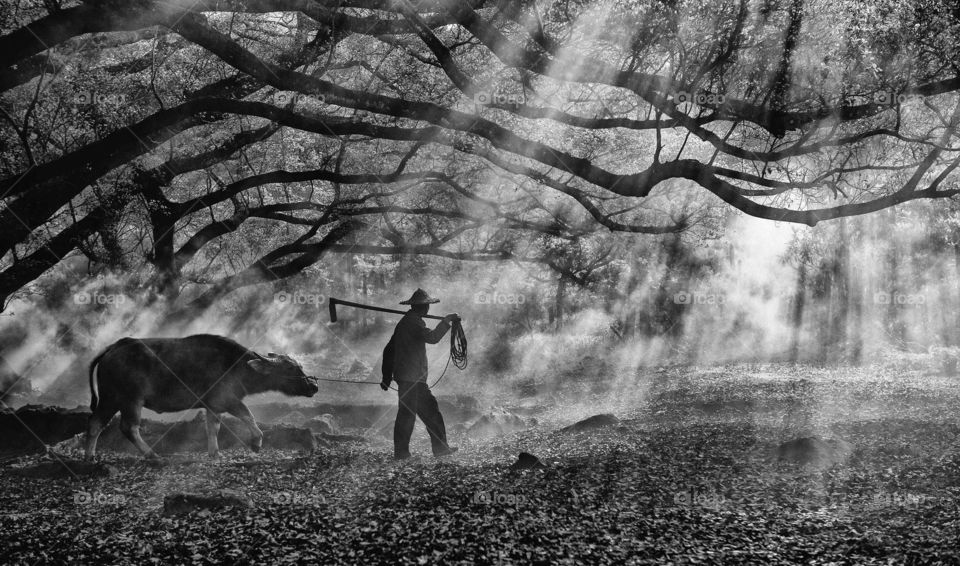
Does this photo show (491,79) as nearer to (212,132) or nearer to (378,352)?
(212,132)

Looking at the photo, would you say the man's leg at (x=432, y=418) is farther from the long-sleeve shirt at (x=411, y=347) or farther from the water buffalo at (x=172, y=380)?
the water buffalo at (x=172, y=380)

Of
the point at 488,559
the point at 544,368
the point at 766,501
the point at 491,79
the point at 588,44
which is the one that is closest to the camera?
the point at 488,559

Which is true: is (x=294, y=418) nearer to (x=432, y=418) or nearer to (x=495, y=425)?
(x=495, y=425)

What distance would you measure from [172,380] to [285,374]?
2067mm

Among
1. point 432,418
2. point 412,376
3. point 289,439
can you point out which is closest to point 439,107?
point 412,376

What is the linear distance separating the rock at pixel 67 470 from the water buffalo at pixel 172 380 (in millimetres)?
1856

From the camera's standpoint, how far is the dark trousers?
11.8 m

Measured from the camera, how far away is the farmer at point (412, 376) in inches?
468

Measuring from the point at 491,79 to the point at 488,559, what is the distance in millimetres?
11458

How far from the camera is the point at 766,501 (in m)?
8.07

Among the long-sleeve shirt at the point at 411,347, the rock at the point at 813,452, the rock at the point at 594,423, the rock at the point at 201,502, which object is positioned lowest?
the rock at the point at 201,502

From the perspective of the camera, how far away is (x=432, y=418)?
480 inches

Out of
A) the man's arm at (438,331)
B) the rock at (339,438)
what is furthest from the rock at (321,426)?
the man's arm at (438,331)

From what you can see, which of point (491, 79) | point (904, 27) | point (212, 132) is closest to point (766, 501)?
point (904, 27)
